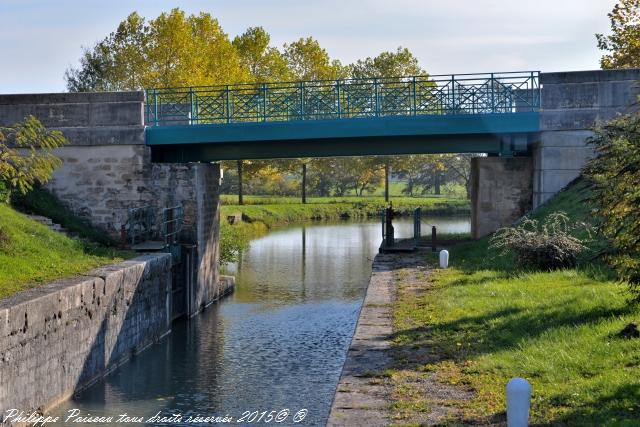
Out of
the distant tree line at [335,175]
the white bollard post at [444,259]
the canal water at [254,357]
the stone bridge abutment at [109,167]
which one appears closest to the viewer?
the canal water at [254,357]

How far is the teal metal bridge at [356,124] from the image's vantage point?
76.7 ft

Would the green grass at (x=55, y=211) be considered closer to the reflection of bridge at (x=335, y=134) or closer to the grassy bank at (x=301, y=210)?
the reflection of bridge at (x=335, y=134)

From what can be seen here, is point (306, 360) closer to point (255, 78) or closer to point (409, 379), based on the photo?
point (409, 379)

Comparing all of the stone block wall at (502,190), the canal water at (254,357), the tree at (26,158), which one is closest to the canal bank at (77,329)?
the canal water at (254,357)

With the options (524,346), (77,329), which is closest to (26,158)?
(77,329)

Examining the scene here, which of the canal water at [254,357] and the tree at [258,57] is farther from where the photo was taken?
the tree at [258,57]

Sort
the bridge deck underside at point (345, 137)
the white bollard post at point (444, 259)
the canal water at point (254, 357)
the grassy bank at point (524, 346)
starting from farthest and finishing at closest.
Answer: the bridge deck underside at point (345, 137) → the white bollard post at point (444, 259) → the canal water at point (254, 357) → the grassy bank at point (524, 346)

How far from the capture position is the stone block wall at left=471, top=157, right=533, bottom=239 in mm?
24375

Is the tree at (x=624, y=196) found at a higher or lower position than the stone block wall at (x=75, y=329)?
higher

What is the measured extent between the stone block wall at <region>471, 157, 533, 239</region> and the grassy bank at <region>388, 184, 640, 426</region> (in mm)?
7746

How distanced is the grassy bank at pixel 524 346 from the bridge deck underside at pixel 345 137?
718 centimetres

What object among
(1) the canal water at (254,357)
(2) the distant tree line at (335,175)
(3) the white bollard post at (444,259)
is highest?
(2) the distant tree line at (335,175)

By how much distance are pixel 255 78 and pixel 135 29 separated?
7527 millimetres

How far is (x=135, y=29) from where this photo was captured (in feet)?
135
